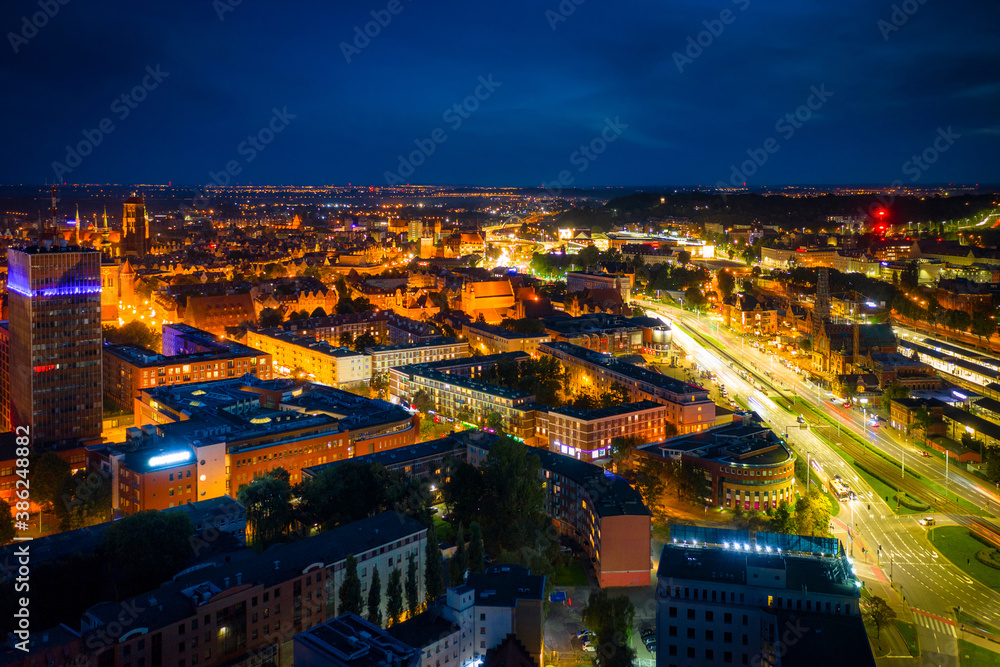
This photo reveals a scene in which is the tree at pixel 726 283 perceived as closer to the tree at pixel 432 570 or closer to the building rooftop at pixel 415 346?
the building rooftop at pixel 415 346

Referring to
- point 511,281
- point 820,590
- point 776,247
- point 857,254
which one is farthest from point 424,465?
point 776,247

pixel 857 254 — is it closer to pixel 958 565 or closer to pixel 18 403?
pixel 958 565

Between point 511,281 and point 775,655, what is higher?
point 511,281

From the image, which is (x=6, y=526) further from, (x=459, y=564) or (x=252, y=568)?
(x=459, y=564)

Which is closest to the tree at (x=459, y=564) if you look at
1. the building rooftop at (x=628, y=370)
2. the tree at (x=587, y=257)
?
the building rooftop at (x=628, y=370)

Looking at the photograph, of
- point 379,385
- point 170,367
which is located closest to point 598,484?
point 379,385

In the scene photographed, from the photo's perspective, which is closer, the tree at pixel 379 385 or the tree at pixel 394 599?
the tree at pixel 394 599
